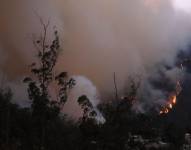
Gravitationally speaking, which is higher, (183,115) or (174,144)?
(183,115)

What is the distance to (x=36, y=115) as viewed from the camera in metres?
24.9

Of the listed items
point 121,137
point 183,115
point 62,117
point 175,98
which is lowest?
point 121,137

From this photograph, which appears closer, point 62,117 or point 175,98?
point 62,117

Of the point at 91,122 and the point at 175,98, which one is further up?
the point at 175,98

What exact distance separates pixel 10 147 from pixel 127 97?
7.43m

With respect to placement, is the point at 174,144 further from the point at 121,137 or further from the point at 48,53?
the point at 48,53

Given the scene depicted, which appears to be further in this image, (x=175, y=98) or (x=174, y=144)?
(x=175, y=98)

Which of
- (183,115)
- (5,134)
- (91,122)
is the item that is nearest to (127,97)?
(91,122)

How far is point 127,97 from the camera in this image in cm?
2767

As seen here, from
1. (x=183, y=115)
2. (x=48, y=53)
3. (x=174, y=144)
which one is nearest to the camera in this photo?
(x=48, y=53)

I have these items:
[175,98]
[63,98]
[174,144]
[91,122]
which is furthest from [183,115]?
[63,98]

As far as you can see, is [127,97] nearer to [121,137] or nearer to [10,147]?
[121,137]

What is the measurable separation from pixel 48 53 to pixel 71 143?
6320 mm

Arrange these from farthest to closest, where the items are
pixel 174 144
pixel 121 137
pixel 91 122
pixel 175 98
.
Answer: pixel 175 98 < pixel 174 144 < pixel 91 122 < pixel 121 137
